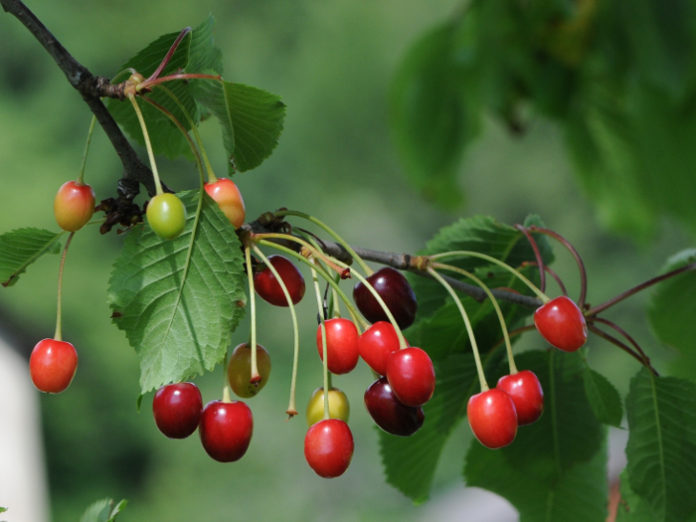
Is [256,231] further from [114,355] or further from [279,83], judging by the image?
[279,83]

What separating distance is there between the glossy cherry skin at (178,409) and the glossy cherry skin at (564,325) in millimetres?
195

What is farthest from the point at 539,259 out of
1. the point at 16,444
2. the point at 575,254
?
the point at 16,444

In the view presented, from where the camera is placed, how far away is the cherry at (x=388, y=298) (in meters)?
0.44

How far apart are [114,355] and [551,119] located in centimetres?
538

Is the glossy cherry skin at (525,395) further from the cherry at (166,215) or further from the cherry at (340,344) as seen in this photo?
the cherry at (166,215)

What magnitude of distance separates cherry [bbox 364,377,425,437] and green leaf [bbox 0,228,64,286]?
201 millimetres

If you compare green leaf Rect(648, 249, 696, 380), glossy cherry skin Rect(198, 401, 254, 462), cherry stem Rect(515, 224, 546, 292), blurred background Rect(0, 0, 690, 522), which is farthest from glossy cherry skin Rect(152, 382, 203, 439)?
blurred background Rect(0, 0, 690, 522)

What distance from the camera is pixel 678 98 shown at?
50 cm

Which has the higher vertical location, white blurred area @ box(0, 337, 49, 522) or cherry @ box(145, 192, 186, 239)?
white blurred area @ box(0, 337, 49, 522)

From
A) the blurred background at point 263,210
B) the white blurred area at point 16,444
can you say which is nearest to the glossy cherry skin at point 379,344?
the white blurred area at point 16,444

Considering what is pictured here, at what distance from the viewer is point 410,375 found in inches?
15.2

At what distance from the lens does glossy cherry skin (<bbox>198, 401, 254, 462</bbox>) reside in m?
0.41

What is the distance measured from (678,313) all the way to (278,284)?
42 cm

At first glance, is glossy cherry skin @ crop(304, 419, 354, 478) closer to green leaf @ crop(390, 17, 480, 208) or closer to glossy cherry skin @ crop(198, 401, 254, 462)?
glossy cherry skin @ crop(198, 401, 254, 462)
